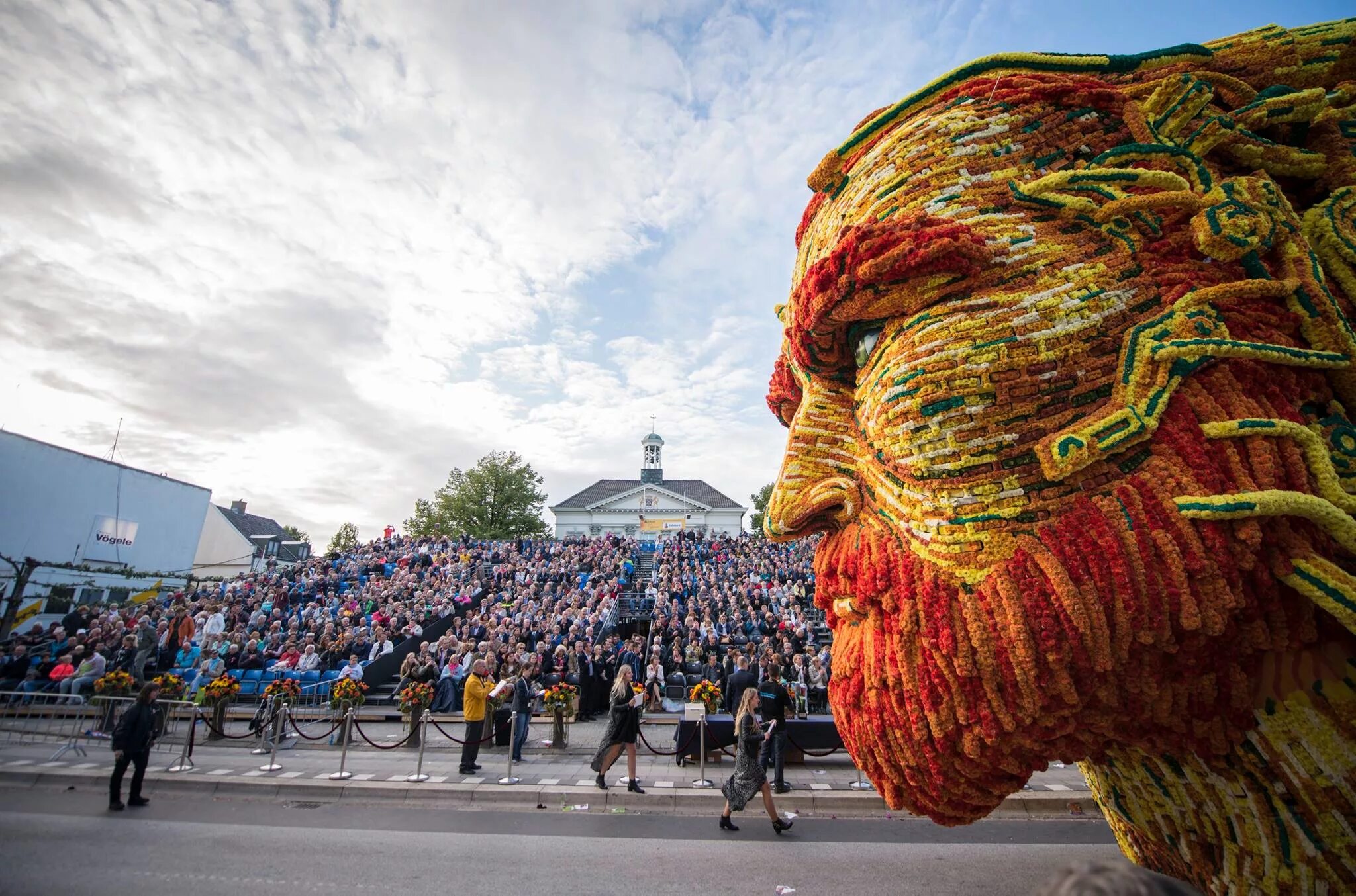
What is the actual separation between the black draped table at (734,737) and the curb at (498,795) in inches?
46.0

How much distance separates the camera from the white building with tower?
141 ft

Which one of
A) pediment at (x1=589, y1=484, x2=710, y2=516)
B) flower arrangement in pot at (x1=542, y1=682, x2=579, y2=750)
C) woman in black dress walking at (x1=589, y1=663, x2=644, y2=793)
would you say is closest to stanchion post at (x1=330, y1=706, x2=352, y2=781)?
flower arrangement in pot at (x1=542, y1=682, x2=579, y2=750)

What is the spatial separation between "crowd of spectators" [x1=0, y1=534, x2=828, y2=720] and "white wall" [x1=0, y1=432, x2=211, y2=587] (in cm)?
346

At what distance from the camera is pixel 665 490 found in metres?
45.7

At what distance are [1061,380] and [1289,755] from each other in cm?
97

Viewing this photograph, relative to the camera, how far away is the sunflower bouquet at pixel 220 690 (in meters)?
10.2

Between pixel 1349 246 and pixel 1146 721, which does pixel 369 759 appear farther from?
pixel 1349 246

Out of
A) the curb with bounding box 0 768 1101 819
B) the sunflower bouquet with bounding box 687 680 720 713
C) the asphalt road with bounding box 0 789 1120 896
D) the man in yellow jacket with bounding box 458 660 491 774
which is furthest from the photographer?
the sunflower bouquet with bounding box 687 680 720 713

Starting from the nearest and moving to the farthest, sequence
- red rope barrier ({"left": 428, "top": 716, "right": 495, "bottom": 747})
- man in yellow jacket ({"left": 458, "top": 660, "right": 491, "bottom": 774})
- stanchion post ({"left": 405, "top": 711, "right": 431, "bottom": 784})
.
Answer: stanchion post ({"left": 405, "top": 711, "right": 431, "bottom": 784}), red rope barrier ({"left": 428, "top": 716, "right": 495, "bottom": 747}), man in yellow jacket ({"left": 458, "top": 660, "right": 491, "bottom": 774})

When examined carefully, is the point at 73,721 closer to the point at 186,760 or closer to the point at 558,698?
the point at 186,760

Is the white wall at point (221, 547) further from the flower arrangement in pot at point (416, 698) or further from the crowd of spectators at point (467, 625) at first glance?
the flower arrangement in pot at point (416, 698)

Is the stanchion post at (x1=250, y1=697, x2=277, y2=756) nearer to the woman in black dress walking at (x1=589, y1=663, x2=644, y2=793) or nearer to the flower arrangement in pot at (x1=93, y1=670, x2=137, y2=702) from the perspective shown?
the flower arrangement in pot at (x1=93, y1=670, x2=137, y2=702)

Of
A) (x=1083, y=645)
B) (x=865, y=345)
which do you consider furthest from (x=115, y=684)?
(x=1083, y=645)

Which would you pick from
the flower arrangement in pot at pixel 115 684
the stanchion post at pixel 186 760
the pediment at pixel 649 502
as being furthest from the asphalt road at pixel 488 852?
the pediment at pixel 649 502
